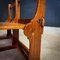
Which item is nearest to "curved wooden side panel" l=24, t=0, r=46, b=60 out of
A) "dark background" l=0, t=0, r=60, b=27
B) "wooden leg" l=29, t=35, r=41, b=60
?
"wooden leg" l=29, t=35, r=41, b=60

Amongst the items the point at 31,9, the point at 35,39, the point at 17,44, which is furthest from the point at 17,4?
the point at 31,9

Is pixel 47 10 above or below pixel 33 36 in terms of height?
above

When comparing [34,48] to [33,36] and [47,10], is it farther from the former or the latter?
[47,10]

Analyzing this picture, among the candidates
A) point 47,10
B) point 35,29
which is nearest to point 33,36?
point 35,29

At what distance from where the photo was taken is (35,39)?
72 cm

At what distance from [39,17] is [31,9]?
344 centimetres

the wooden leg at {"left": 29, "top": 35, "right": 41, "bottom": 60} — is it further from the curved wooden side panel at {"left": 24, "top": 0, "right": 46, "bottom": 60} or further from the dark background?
the dark background

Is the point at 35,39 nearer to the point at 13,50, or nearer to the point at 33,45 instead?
the point at 33,45

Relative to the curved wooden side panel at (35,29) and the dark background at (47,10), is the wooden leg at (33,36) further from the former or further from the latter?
the dark background at (47,10)

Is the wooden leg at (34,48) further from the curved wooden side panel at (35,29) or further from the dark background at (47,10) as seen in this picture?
the dark background at (47,10)

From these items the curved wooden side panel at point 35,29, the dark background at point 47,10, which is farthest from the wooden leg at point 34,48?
the dark background at point 47,10

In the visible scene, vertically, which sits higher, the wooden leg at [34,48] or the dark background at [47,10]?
the dark background at [47,10]

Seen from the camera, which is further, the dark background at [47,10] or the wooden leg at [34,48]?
the dark background at [47,10]

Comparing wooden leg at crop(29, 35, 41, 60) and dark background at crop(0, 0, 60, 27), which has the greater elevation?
dark background at crop(0, 0, 60, 27)
